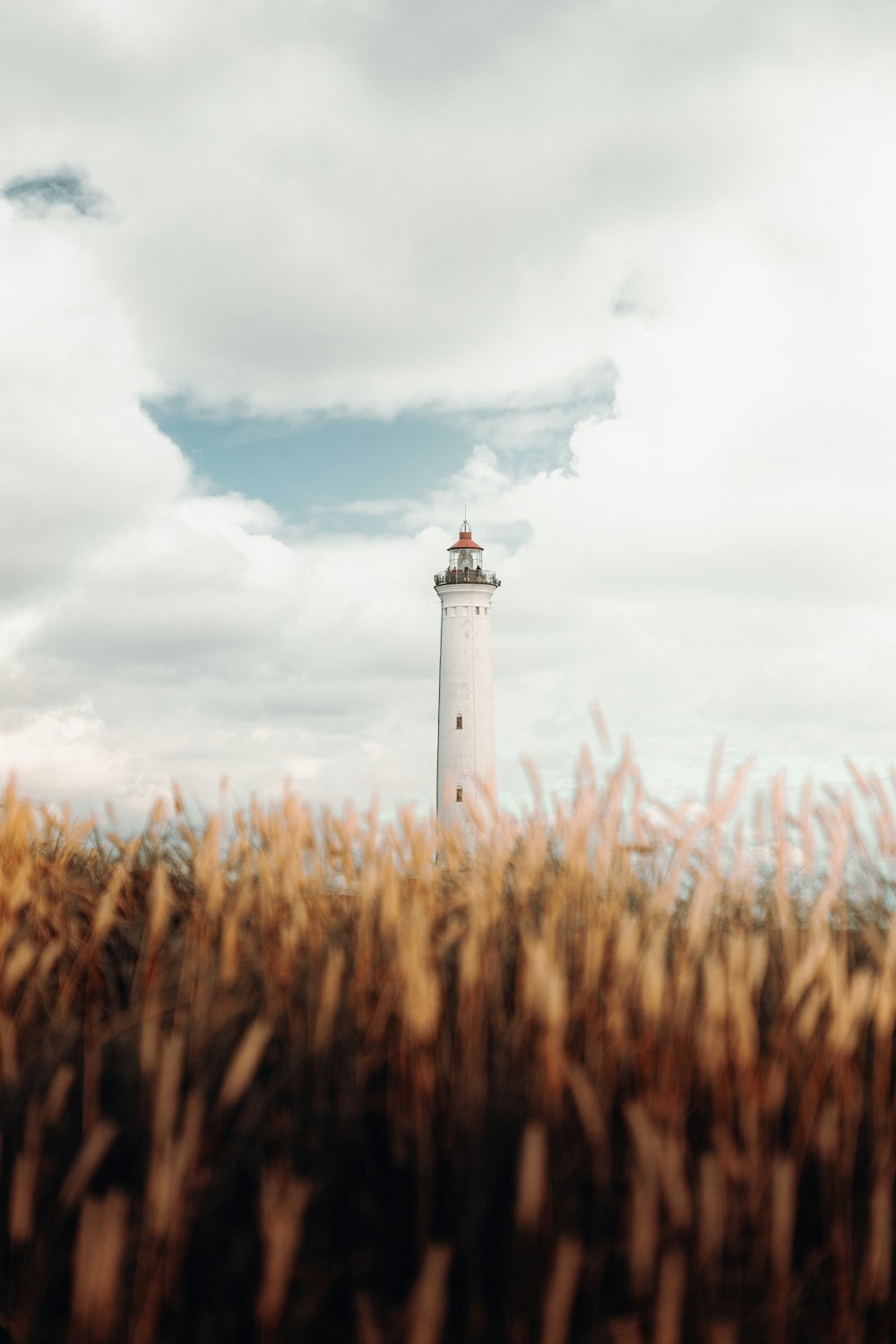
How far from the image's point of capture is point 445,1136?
2604 mm

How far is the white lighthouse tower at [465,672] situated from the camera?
3241 centimetres

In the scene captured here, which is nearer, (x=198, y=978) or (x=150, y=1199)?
(x=150, y=1199)

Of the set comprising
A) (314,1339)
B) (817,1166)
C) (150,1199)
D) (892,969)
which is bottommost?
(314,1339)

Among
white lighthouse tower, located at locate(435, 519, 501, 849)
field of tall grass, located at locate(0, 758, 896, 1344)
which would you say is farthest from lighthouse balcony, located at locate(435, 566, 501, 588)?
field of tall grass, located at locate(0, 758, 896, 1344)

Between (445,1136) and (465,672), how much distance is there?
30.7 metres

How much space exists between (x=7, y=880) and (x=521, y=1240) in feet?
8.67

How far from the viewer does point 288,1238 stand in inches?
78.2

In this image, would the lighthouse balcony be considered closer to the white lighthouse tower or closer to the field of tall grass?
the white lighthouse tower

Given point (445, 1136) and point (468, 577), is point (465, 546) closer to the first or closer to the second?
point (468, 577)

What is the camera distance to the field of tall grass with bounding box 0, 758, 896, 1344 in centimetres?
214

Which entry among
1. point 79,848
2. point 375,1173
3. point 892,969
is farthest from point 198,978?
point 79,848

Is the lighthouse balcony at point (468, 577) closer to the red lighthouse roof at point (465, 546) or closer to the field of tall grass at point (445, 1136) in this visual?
the red lighthouse roof at point (465, 546)

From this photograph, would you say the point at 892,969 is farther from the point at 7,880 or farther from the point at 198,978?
the point at 7,880

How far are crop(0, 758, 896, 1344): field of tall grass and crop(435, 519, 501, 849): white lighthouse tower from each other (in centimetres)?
2730
